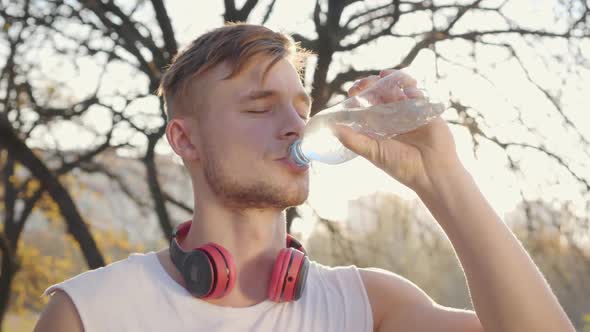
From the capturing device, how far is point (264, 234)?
7.22 feet

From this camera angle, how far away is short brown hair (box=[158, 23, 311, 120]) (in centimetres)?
229

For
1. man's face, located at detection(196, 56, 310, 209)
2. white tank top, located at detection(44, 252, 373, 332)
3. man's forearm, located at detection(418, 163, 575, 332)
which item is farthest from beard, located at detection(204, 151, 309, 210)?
man's forearm, located at detection(418, 163, 575, 332)

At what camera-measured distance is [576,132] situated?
508 cm

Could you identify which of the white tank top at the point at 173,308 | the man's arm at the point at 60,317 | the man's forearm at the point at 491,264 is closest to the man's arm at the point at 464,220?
the man's forearm at the point at 491,264

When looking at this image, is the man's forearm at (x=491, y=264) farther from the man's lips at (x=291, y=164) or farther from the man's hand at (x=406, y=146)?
the man's lips at (x=291, y=164)

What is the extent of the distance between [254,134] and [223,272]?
1.42 feet

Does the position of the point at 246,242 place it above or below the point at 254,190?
below

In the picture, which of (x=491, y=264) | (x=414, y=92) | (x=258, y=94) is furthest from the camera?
(x=258, y=94)

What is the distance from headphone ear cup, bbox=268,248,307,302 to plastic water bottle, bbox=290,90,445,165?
28cm

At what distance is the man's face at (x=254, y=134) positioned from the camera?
212 centimetres

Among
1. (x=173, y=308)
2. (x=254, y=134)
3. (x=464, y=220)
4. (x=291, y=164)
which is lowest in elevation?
(x=173, y=308)

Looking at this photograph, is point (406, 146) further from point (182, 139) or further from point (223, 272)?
point (182, 139)

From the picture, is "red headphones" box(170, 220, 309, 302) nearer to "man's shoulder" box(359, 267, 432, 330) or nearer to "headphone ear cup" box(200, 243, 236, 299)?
"headphone ear cup" box(200, 243, 236, 299)

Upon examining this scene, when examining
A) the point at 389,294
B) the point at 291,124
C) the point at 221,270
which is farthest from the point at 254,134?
the point at 389,294
